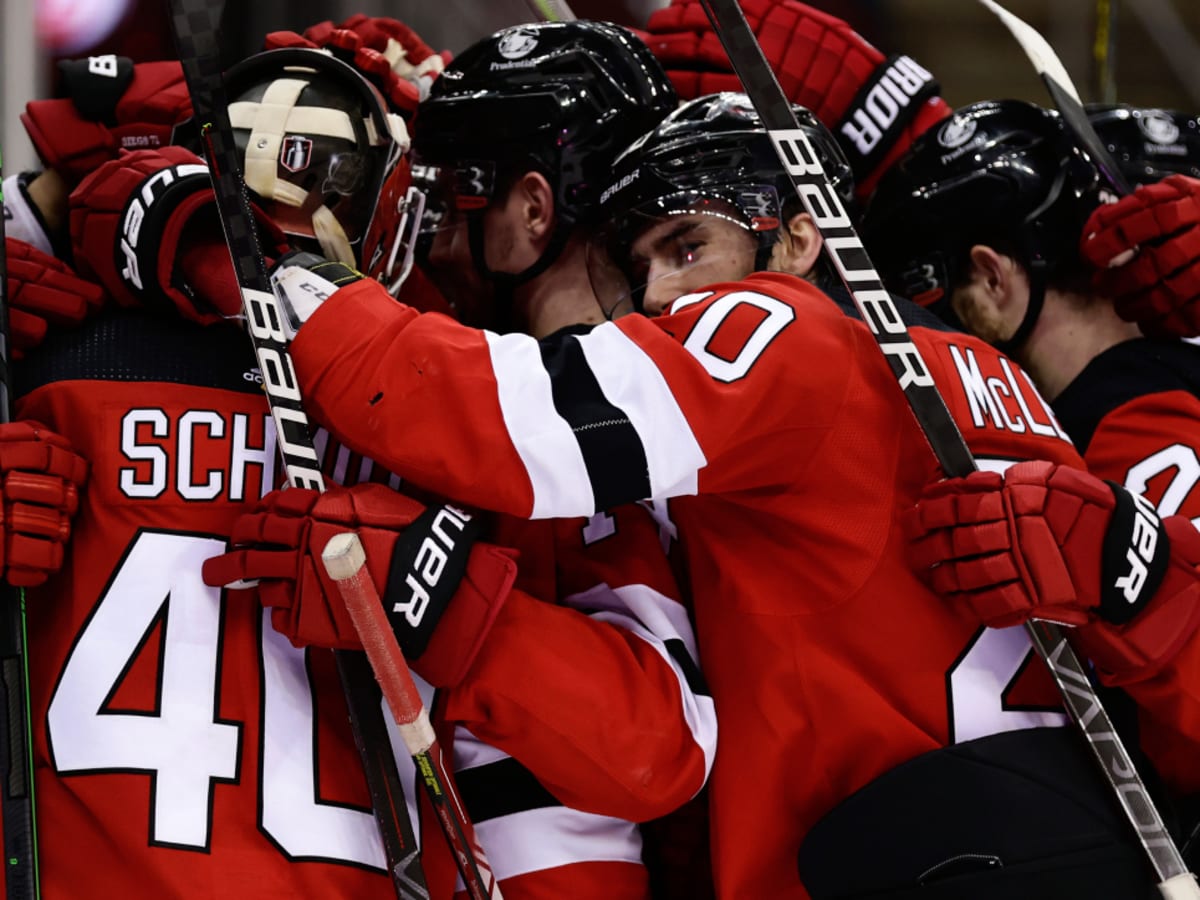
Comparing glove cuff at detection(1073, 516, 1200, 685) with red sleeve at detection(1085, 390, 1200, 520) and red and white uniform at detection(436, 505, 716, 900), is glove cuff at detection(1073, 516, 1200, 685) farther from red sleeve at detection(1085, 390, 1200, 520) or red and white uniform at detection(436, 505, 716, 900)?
red and white uniform at detection(436, 505, 716, 900)

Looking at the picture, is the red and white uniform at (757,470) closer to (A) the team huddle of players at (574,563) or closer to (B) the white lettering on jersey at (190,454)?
(A) the team huddle of players at (574,563)

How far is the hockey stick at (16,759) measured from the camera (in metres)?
1.41

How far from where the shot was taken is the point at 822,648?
1.65 meters

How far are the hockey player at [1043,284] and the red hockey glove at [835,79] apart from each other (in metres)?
0.44

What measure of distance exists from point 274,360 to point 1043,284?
1.36 m

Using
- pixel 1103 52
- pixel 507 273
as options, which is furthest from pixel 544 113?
pixel 1103 52

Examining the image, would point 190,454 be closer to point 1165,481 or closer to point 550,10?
point 1165,481

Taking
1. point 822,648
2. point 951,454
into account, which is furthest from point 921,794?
point 951,454

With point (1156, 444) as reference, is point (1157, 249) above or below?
above

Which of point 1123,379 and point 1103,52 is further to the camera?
point 1103,52

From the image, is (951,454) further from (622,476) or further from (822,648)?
(622,476)

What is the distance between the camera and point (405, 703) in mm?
1395

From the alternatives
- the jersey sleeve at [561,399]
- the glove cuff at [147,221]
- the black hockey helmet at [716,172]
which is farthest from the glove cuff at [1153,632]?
the glove cuff at [147,221]

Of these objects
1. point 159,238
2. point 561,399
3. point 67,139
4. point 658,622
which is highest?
point 159,238
